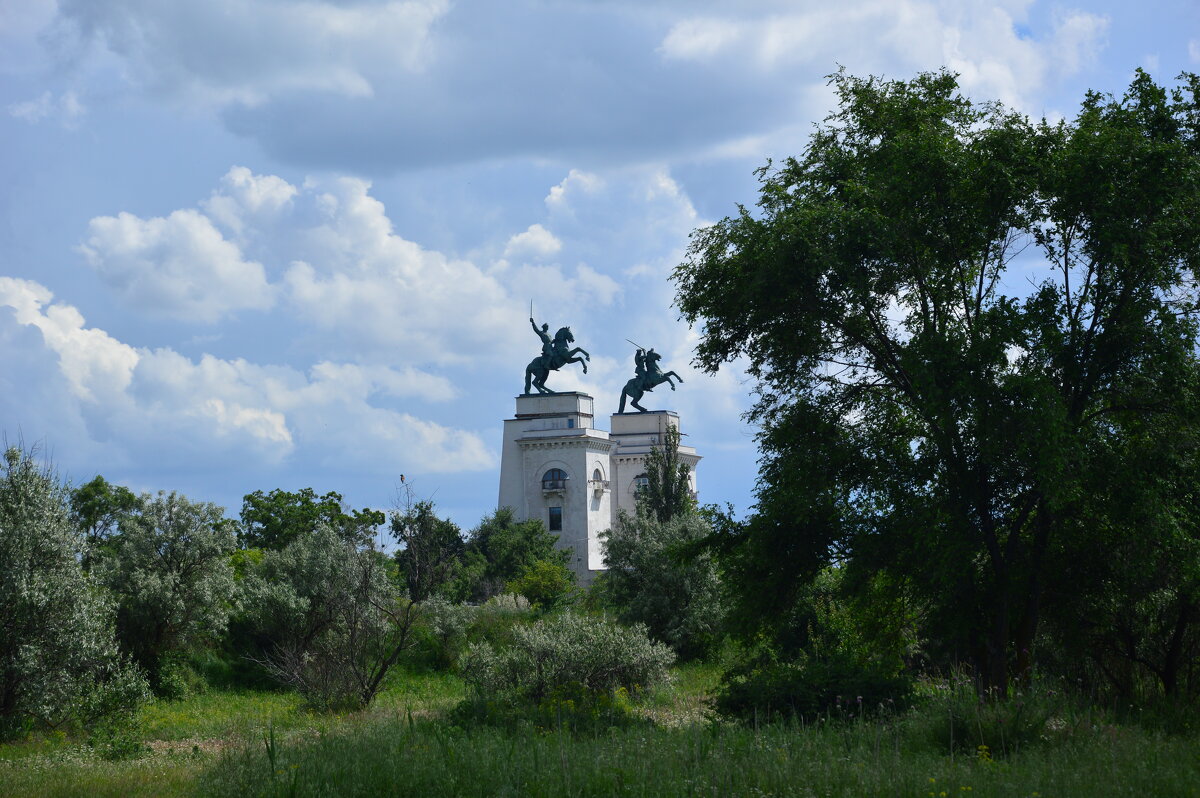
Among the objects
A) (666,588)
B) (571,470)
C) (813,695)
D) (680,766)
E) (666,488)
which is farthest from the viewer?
(571,470)

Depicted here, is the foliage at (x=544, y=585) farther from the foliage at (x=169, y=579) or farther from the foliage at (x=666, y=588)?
the foliage at (x=169, y=579)

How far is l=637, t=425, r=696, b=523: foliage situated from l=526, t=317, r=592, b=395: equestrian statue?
825 inches

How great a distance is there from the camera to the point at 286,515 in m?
59.2

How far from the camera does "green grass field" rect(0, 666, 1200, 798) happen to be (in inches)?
410

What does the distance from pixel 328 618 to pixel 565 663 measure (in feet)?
42.6

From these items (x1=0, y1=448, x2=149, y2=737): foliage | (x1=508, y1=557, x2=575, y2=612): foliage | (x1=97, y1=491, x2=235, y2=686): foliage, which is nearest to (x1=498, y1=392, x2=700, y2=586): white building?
(x1=508, y1=557, x2=575, y2=612): foliage

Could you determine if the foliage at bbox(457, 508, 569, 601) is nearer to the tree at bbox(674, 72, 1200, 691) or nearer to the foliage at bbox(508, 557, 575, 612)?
the foliage at bbox(508, 557, 575, 612)

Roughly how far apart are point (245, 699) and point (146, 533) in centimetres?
555

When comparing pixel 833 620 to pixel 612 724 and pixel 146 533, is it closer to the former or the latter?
pixel 612 724

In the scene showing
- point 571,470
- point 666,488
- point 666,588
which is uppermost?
point 571,470

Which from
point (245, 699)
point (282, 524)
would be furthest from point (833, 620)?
point (282, 524)

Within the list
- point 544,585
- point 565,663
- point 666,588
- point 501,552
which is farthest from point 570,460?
point 565,663

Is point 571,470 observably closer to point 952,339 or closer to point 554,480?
point 554,480

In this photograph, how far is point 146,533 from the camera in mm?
31906
